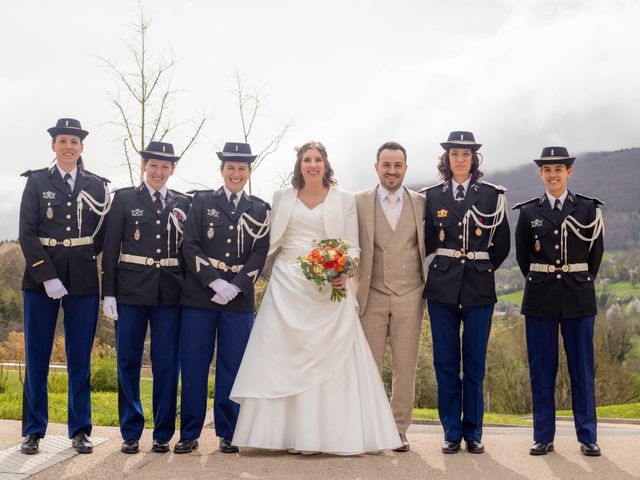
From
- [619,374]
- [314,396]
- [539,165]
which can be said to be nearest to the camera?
[314,396]

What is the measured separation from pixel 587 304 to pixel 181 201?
3538 millimetres

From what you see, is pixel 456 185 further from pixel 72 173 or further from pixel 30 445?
pixel 30 445

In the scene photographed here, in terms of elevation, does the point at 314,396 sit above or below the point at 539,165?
below

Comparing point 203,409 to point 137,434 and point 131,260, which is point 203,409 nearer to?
point 137,434

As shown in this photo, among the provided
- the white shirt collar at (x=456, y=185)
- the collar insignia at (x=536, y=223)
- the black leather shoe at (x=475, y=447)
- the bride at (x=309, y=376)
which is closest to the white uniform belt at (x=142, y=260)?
the bride at (x=309, y=376)

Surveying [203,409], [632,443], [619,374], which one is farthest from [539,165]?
[619,374]

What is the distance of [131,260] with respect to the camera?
6266mm

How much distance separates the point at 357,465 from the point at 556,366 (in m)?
1.92

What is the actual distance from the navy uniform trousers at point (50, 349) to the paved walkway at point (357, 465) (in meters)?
0.39

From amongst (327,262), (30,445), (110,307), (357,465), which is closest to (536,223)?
(327,262)

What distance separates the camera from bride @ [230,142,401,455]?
19.8ft

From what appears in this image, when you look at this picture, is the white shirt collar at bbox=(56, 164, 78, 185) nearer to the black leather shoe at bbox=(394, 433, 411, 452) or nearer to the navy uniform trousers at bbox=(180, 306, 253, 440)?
the navy uniform trousers at bbox=(180, 306, 253, 440)

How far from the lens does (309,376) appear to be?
20.0 ft

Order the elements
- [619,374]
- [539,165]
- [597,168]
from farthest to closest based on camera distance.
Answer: [597,168], [619,374], [539,165]
